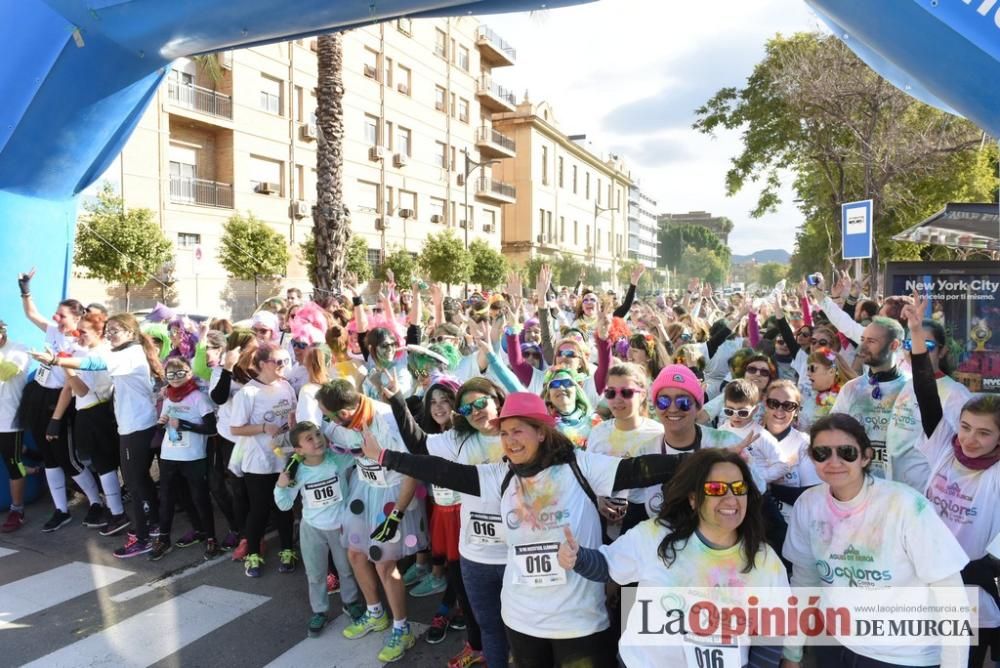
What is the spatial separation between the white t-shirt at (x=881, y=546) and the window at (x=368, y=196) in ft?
105

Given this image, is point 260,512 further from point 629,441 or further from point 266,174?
point 266,174

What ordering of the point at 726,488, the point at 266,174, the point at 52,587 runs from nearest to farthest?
1. the point at 726,488
2. the point at 52,587
3. the point at 266,174

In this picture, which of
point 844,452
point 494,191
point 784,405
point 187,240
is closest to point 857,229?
point 784,405

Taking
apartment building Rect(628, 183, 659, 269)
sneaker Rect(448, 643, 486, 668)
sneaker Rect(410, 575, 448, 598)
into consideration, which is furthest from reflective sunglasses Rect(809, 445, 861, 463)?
apartment building Rect(628, 183, 659, 269)

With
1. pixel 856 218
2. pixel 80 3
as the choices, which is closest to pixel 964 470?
pixel 856 218

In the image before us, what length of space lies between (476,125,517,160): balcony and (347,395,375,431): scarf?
4150cm

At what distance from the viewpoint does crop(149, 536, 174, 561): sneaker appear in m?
5.48

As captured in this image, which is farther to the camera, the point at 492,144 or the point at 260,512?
the point at 492,144

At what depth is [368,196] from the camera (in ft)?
110

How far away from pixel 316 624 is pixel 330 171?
10312mm

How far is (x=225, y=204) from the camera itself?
25406 mm

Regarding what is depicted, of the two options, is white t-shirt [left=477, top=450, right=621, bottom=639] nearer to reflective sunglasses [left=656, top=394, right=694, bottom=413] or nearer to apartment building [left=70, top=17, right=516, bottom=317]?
Result: reflective sunglasses [left=656, top=394, right=694, bottom=413]

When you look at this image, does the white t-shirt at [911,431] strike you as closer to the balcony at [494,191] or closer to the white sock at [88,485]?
the white sock at [88,485]

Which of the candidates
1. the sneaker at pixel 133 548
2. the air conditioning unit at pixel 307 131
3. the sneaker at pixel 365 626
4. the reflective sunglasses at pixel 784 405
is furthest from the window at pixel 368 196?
the reflective sunglasses at pixel 784 405
